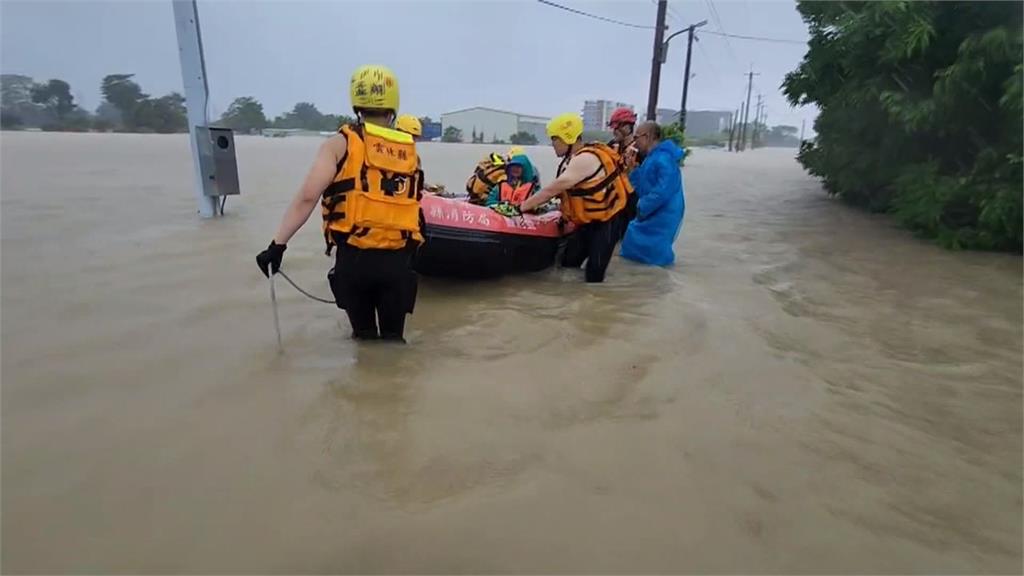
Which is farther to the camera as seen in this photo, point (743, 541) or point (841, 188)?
point (841, 188)

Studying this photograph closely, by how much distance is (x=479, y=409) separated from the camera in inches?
119

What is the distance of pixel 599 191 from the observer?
17.1 ft

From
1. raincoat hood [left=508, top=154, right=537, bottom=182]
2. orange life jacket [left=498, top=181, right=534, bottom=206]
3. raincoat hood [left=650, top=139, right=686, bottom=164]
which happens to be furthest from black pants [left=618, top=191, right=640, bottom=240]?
raincoat hood [left=508, top=154, right=537, bottom=182]

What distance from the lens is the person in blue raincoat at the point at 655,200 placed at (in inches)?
237

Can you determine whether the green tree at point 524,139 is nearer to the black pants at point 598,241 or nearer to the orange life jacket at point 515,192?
the orange life jacket at point 515,192

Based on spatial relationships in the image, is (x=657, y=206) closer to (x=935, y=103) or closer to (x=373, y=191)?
(x=373, y=191)

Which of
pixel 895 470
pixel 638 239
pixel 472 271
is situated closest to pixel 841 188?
pixel 638 239

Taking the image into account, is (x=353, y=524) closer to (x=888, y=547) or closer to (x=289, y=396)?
(x=289, y=396)

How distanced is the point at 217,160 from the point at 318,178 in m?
5.53

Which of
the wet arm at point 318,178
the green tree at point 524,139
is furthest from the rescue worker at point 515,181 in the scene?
the green tree at point 524,139

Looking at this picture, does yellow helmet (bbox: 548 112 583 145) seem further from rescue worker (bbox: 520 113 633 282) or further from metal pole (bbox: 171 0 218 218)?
metal pole (bbox: 171 0 218 218)

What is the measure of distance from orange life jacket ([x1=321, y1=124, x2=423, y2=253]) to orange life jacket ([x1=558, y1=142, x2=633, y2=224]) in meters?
2.20

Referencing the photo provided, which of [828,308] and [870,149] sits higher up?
[870,149]

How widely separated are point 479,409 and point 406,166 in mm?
1206
